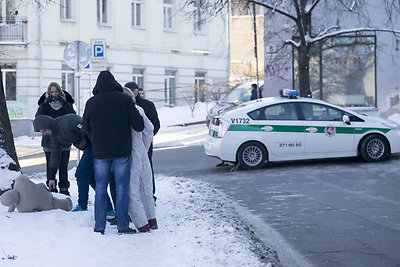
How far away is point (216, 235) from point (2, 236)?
7.47ft

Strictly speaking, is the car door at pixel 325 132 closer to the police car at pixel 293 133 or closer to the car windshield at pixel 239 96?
the police car at pixel 293 133

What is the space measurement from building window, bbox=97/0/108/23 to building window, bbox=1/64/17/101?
517 centimetres

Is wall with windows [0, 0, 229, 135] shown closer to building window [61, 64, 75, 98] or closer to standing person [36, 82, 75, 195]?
building window [61, 64, 75, 98]

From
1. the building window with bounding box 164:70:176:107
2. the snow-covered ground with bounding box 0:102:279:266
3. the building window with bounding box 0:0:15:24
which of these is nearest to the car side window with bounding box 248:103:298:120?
the snow-covered ground with bounding box 0:102:279:266

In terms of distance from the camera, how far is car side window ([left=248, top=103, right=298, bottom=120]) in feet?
52.2

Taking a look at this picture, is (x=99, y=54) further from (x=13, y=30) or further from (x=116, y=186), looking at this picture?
(x=13, y=30)

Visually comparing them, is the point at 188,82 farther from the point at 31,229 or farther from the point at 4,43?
the point at 31,229

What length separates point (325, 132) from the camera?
52.5 feet

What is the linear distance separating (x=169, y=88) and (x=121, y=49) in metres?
3.89

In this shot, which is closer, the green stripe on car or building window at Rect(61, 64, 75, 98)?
the green stripe on car

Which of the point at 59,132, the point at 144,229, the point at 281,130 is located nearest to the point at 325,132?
the point at 281,130

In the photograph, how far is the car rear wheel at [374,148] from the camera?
16281mm

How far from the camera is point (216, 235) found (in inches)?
321

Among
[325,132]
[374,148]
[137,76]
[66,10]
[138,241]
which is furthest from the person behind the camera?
[137,76]
